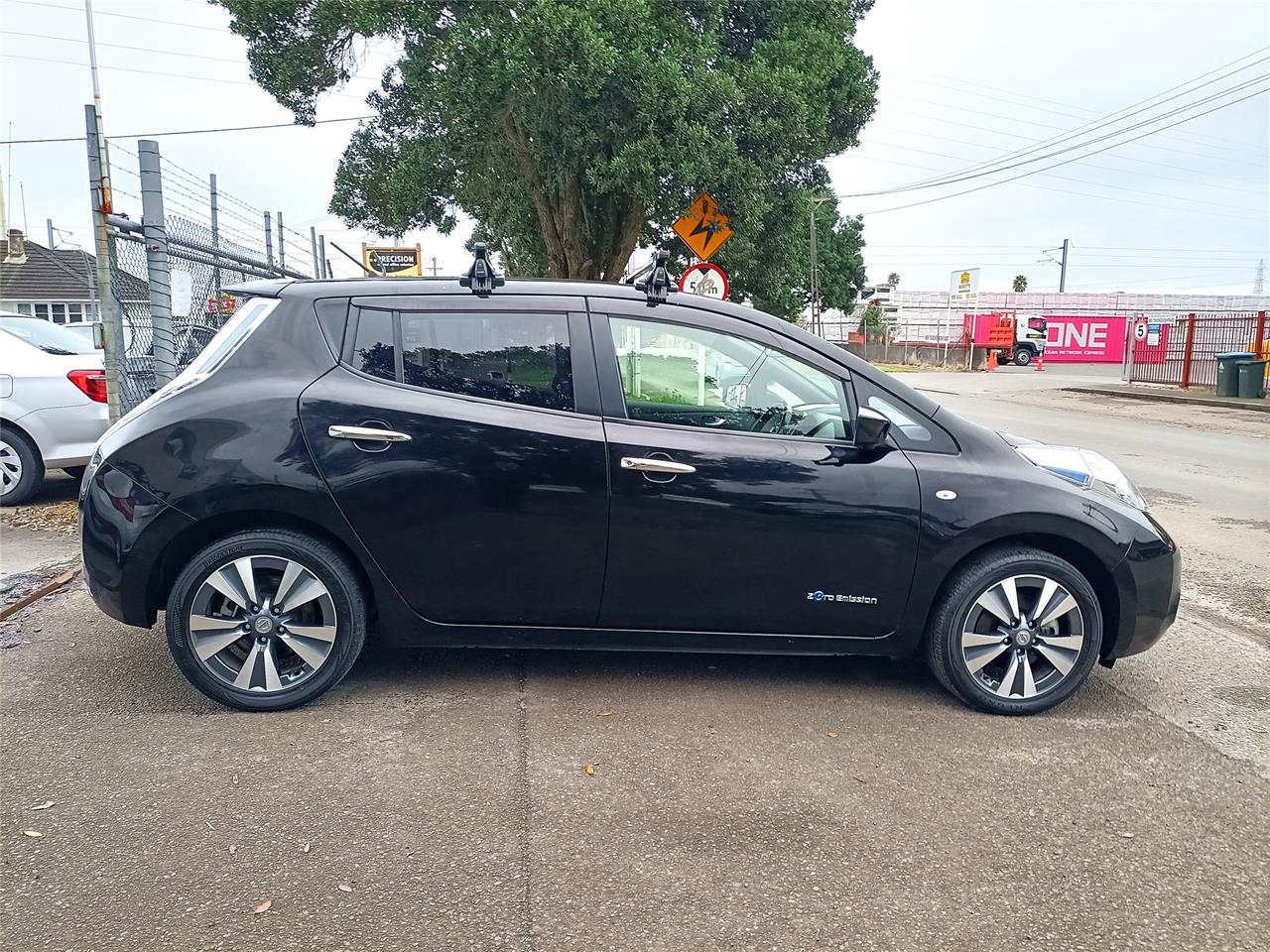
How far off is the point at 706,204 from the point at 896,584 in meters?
10.2

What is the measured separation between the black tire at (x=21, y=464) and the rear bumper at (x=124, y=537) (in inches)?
173

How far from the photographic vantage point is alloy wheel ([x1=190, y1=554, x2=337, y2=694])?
11.8ft

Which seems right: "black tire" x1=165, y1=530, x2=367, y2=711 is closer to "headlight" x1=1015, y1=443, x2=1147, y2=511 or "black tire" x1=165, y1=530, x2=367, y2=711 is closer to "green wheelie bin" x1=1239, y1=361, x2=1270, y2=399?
"headlight" x1=1015, y1=443, x2=1147, y2=511

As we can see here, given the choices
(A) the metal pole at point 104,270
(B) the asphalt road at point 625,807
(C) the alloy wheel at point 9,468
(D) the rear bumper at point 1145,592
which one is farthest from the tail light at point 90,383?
(D) the rear bumper at point 1145,592

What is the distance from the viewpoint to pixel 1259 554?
6.63m

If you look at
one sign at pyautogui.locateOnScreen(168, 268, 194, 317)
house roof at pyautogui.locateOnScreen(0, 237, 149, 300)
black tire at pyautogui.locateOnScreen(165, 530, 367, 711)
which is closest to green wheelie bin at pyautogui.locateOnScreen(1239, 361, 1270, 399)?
one sign at pyautogui.locateOnScreen(168, 268, 194, 317)

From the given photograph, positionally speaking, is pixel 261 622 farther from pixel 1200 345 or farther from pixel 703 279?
pixel 1200 345

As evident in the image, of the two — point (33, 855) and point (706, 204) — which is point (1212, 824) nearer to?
point (33, 855)

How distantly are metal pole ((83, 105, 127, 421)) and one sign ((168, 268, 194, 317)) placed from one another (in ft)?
1.39

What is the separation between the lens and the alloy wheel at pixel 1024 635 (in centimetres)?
371

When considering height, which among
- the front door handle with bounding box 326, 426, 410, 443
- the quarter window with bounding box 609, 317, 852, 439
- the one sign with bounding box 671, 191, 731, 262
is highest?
the one sign with bounding box 671, 191, 731, 262

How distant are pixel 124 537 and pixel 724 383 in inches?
97.5

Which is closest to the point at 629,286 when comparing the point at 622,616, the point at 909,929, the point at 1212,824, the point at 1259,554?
the point at 622,616

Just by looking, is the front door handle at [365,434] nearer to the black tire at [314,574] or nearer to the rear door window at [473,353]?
the rear door window at [473,353]
